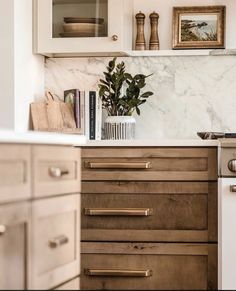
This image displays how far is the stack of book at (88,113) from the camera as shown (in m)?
3.62

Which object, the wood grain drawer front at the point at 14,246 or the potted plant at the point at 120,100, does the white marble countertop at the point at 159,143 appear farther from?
the wood grain drawer front at the point at 14,246

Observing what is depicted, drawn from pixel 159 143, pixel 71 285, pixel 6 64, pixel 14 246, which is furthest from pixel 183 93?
pixel 14 246

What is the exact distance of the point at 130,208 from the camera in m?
3.29

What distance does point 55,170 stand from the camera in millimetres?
1934

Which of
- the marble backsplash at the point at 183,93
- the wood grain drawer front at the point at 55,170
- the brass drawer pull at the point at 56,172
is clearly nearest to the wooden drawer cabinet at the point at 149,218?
the marble backsplash at the point at 183,93

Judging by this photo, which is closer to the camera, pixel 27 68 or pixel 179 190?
→ pixel 179 190

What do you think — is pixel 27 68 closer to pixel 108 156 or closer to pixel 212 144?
pixel 108 156

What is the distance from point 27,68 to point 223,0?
1.08 meters

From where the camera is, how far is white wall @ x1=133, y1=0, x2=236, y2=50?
3754mm

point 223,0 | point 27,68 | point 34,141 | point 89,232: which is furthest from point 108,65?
point 34,141

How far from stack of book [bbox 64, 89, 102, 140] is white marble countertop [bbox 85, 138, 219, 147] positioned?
12.6 inches

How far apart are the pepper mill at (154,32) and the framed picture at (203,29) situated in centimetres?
11

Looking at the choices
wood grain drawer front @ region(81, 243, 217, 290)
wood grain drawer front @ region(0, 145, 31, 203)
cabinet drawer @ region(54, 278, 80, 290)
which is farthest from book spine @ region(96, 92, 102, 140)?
wood grain drawer front @ region(0, 145, 31, 203)

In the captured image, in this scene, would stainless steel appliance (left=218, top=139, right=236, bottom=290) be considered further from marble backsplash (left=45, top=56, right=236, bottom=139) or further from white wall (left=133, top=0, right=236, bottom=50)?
white wall (left=133, top=0, right=236, bottom=50)
